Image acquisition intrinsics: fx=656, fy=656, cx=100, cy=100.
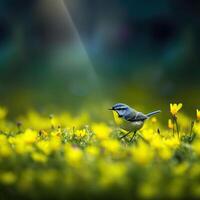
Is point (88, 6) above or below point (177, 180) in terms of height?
above

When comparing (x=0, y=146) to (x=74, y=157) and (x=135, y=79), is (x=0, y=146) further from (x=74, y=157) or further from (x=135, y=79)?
(x=135, y=79)

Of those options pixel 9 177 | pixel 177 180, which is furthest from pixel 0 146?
pixel 177 180

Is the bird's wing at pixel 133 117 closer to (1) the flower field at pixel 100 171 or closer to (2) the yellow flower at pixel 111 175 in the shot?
(1) the flower field at pixel 100 171

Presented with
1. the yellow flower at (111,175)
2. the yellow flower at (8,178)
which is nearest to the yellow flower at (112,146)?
the yellow flower at (111,175)

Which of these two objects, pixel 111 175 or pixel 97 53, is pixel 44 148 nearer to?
pixel 111 175

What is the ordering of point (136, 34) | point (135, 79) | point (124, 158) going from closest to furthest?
point (124, 158)
point (135, 79)
point (136, 34)

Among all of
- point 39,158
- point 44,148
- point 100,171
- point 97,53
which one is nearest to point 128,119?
point 44,148

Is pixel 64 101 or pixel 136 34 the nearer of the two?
→ pixel 64 101
